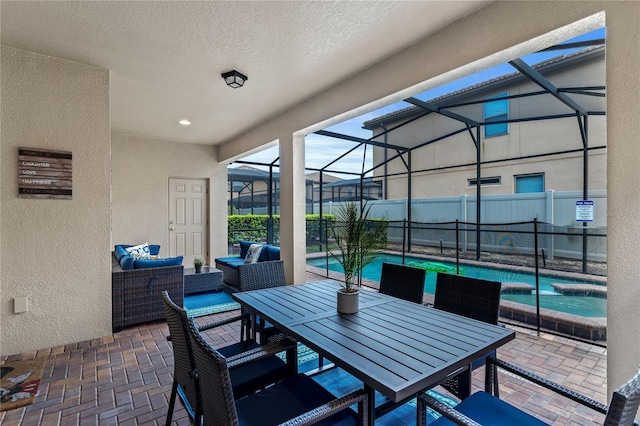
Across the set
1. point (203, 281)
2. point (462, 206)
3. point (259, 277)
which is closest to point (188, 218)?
point (203, 281)

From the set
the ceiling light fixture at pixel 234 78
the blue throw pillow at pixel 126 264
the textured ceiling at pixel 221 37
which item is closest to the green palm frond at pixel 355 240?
the textured ceiling at pixel 221 37

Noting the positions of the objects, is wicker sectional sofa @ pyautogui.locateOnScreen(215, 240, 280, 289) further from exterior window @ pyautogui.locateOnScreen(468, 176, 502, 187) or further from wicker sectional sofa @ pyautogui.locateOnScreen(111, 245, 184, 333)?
exterior window @ pyautogui.locateOnScreen(468, 176, 502, 187)

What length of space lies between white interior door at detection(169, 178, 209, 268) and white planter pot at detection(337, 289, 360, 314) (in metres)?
5.60

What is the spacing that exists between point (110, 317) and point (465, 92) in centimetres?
949

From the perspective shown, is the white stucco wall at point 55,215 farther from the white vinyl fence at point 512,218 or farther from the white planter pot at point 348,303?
the white vinyl fence at point 512,218

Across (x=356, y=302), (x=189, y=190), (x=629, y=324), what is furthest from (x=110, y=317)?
(x=629, y=324)

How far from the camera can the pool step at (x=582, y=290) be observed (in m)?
5.33

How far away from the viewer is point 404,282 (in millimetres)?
2600

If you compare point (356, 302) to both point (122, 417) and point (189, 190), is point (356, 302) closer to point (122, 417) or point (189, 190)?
point (122, 417)

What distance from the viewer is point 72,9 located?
7.64 ft

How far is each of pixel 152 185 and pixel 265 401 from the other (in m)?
6.00

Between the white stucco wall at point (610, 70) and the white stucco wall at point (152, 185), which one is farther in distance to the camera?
the white stucco wall at point (152, 185)

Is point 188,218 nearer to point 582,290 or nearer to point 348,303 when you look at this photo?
point 348,303

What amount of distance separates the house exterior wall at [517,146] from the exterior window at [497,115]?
0.11m
